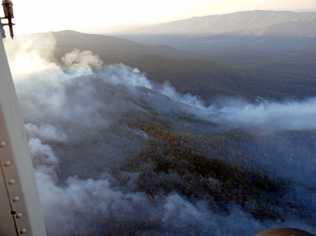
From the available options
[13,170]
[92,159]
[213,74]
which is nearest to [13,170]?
[13,170]

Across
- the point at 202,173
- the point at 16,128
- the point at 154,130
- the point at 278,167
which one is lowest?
the point at 278,167

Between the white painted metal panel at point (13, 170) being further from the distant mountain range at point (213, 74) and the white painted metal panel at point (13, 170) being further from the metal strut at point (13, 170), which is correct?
the distant mountain range at point (213, 74)

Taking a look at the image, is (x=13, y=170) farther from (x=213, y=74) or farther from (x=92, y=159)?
(x=213, y=74)

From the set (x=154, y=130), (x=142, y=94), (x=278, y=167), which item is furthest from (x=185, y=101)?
(x=278, y=167)

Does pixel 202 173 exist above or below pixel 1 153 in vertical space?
below

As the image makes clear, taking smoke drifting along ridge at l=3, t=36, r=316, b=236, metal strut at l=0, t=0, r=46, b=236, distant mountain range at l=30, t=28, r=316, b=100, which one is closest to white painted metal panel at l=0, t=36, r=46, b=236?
metal strut at l=0, t=0, r=46, b=236

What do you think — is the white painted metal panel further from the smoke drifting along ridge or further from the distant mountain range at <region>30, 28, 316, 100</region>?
the distant mountain range at <region>30, 28, 316, 100</region>

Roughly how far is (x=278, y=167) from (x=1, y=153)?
41.9 m

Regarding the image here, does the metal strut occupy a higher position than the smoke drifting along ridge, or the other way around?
the metal strut

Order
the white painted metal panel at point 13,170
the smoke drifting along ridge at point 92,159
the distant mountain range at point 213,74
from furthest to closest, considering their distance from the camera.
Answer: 1. the distant mountain range at point 213,74
2. the smoke drifting along ridge at point 92,159
3. the white painted metal panel at point 13,170

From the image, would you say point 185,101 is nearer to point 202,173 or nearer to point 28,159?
point 202,173

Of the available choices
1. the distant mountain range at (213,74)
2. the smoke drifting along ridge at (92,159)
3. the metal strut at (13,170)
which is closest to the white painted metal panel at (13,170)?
the metal strut at (13,170)

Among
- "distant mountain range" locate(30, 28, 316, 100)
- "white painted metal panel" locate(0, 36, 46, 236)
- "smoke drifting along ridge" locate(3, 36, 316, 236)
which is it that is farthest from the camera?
"distant mountain range" locate(30, 28, 316, 100)

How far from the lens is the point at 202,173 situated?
112 ft
